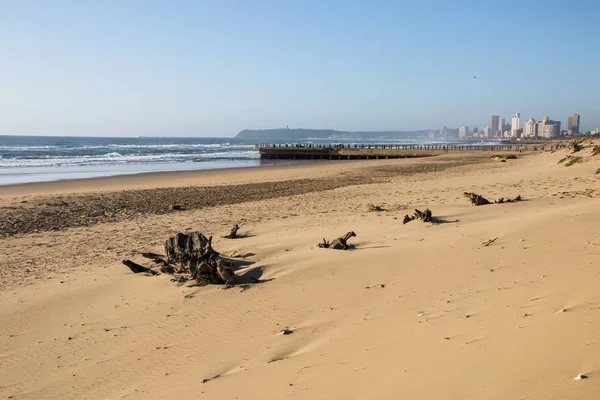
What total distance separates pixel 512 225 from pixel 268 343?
18.6ft

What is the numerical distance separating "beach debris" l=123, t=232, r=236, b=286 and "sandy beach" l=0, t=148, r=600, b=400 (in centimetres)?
24

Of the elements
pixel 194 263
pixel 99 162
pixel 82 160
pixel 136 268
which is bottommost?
pixel 136 268

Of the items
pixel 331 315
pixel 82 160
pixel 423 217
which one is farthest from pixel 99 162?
pixel 331 315

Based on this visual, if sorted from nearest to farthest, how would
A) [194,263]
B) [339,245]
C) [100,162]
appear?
[194,263] → [339,245] → [100,162]

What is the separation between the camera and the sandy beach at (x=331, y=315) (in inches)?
148

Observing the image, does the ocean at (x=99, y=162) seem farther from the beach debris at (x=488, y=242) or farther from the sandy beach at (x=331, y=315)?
the beach debris at (x=488, y=242)

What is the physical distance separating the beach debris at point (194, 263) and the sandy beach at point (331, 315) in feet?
0.79

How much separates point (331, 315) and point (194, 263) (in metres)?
2.60

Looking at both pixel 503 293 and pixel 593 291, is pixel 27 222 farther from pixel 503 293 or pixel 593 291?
pixel 593 291

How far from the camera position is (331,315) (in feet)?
17.7

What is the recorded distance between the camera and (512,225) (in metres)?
8.45

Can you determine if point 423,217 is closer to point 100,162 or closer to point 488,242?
point 488,242

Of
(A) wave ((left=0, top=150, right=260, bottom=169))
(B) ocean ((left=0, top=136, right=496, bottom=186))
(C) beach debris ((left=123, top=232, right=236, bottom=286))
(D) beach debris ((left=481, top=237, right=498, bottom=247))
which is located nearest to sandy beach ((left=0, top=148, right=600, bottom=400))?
(D) beach debris ((left=481, top=237, right=498, bottom=247))

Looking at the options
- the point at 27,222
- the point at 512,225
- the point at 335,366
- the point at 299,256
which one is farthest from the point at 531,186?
the point at 27,222
